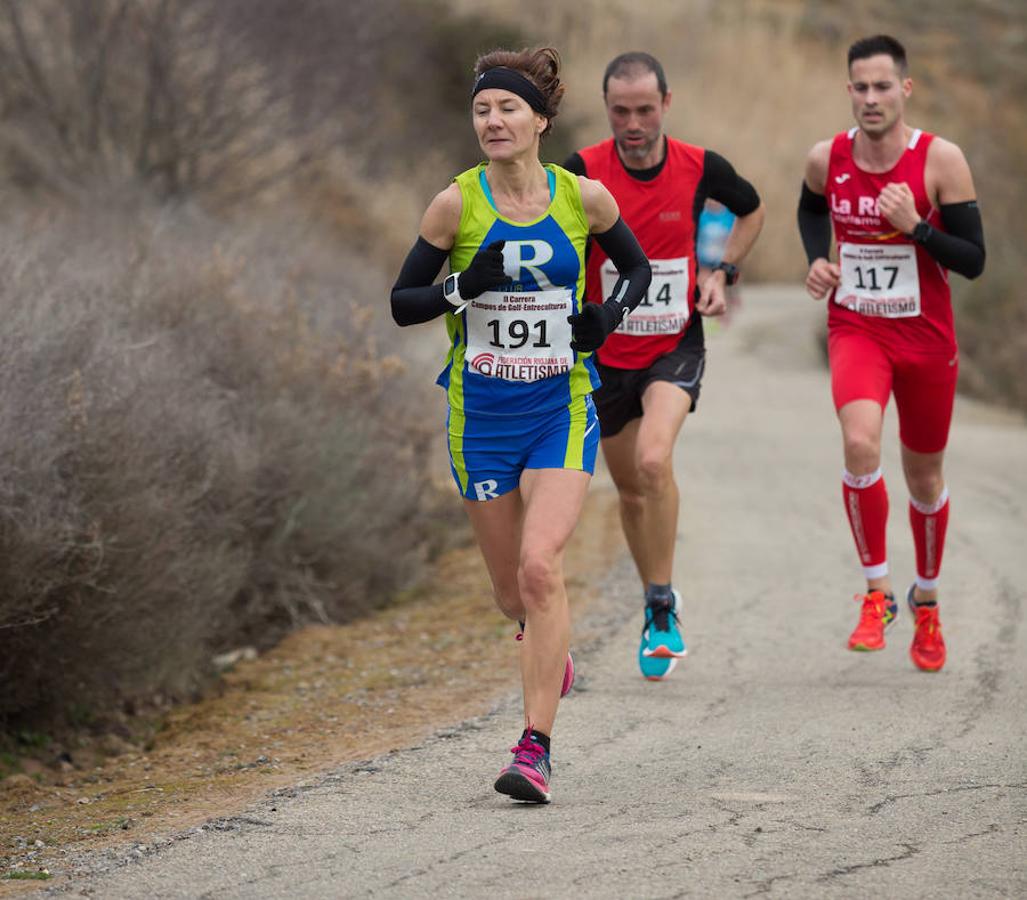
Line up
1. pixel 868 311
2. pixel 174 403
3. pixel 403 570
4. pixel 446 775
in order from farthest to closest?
pixel 403 570, pixel 174 403, pixel 868 311, pixel 446 775

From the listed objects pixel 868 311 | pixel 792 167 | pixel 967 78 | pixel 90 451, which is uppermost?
pixel 967 78

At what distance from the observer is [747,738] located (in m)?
6.78

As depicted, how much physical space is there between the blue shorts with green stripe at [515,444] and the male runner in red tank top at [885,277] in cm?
191

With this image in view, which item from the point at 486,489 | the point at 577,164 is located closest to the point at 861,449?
the point at 577,164

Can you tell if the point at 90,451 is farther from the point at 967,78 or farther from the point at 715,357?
the point at 967,78

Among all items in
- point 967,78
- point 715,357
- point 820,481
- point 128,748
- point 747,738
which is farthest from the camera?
point 967,78

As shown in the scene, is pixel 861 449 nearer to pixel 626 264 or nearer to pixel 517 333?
pixel 626 264

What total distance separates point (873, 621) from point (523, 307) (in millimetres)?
2739

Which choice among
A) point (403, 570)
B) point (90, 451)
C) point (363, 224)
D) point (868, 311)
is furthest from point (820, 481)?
point (363, 224)

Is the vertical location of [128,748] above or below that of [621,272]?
below

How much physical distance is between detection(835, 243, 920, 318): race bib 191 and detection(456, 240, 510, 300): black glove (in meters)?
2.48

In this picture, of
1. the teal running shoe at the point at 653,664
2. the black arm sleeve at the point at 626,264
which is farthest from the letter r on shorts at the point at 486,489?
the teal running shoe at the point at 653,664

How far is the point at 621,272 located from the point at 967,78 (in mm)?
41244

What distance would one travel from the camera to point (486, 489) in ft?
19.9
